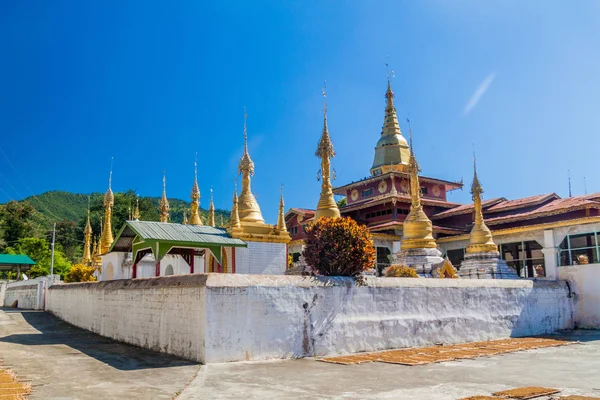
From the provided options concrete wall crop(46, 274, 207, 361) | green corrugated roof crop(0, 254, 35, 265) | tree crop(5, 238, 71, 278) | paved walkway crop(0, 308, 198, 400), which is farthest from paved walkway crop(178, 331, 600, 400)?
tree crop(5, 238, 71, 278)

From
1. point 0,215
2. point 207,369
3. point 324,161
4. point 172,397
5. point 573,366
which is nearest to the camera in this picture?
point 172,397

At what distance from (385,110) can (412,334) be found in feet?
125

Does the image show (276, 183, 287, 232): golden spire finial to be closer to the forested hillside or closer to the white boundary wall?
the white boundary wall

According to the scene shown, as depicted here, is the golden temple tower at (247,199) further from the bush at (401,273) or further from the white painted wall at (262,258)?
the bush at (401,273)

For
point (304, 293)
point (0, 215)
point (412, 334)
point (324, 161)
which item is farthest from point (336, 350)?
point (0, 215)

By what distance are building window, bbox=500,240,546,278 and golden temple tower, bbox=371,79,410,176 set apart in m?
11.9

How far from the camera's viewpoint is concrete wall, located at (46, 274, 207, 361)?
1187cm

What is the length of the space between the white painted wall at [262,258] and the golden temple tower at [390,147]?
27.3m

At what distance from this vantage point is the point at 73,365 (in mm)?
11211

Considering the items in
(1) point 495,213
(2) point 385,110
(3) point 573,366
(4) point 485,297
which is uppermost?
(2) point 385,110

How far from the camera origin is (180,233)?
16.5m

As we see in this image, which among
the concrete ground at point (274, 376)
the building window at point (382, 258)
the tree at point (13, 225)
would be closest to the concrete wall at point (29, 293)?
the concrete ground at point (274, 376)

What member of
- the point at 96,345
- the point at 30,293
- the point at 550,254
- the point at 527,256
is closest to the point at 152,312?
the point at 96,345

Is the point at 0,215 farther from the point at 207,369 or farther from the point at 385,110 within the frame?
the point at 207,369
